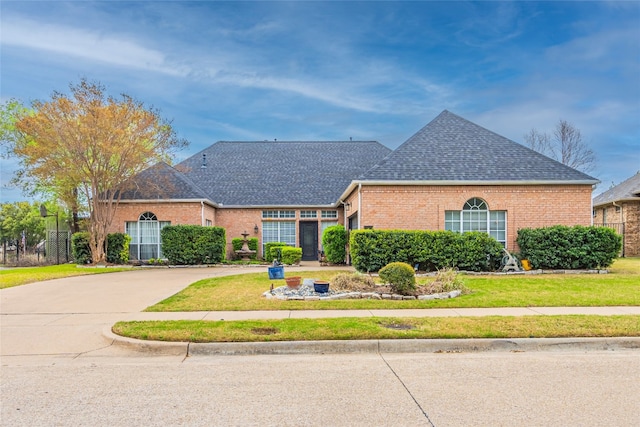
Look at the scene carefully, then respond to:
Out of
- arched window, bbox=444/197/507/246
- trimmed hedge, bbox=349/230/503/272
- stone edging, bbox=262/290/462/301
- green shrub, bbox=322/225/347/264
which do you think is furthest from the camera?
green shrub, bbox=322/225/347/264

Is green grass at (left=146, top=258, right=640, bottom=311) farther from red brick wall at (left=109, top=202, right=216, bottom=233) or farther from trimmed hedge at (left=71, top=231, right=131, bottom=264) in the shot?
trimmed hedge at (left=71, top=231, right=131, bottom=264)

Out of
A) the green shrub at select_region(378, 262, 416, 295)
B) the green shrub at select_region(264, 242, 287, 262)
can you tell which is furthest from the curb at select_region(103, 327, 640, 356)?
the green shrub at select_region(264, 242, 287, 262)

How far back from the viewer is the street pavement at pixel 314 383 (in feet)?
13.8

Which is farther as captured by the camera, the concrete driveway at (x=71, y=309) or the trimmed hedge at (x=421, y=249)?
the trimmed hedge at (x=421, y=249)

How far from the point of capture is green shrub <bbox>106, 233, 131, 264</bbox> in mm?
22016

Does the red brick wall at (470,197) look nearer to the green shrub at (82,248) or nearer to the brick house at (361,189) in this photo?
the brick house at (361,189)

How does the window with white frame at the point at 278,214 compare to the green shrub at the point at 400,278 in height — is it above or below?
above

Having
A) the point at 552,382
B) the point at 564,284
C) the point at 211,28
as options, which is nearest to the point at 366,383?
the point at 552,382

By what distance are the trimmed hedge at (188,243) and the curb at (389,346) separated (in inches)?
569

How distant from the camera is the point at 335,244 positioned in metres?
21.2

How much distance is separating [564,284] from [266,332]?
9.75 meters

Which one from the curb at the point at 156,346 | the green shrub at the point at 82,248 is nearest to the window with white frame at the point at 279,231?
the green shrub at the point at 82,248

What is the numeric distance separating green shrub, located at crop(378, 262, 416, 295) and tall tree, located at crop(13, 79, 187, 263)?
1489cm

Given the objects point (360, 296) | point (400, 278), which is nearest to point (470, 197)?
point (400, 278)
